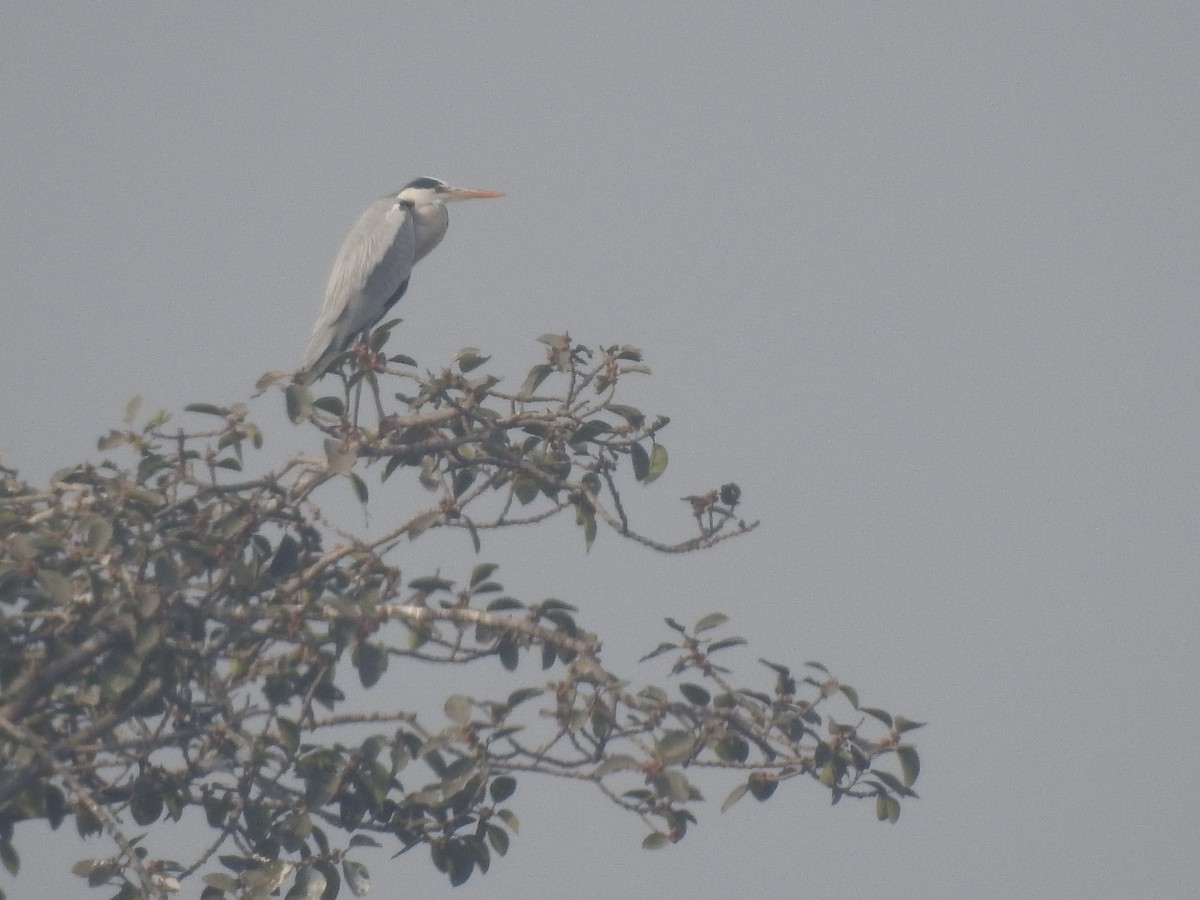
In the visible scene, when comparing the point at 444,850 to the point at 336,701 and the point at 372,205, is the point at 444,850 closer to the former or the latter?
the point at 336,701

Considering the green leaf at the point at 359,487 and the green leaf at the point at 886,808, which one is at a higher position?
the green leaf at the point at 359,487

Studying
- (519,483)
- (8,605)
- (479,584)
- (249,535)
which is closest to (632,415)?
(519,483)

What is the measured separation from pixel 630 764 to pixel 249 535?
49.3 inches

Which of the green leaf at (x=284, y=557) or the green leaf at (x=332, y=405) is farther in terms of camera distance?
the green leaf at (x=332, y=405)

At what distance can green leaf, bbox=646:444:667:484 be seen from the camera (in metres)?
4.71

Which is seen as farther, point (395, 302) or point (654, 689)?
point (395, 302)

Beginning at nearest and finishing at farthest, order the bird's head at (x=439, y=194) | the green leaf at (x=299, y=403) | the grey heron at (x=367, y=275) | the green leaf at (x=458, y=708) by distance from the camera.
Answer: the green leaf at (x=458, y=708) < the green leaf at (x=299, y=403) < the grey heron at (x=367, y=275) < the bird's head at (x=439, y=194)

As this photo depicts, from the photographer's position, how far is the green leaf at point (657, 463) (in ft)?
15.5

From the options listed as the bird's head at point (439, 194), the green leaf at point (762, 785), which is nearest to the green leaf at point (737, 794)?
the green leaf at point (762, 785)

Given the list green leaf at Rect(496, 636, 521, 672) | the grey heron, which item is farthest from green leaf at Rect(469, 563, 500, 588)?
the grey heron

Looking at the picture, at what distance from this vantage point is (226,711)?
3934 millimetres

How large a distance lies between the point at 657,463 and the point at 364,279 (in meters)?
4.56

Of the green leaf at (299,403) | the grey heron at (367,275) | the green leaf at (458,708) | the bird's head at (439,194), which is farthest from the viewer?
the bird's head at (439,194)

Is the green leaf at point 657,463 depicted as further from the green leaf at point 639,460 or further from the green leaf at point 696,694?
the green leaf at point 696,694
